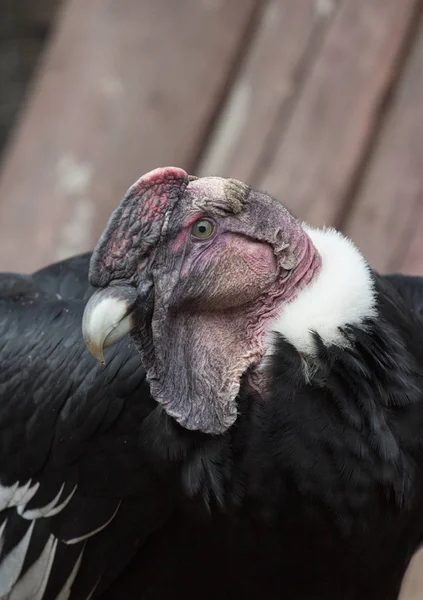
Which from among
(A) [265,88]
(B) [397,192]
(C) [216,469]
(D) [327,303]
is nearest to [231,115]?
(A) [265,88]

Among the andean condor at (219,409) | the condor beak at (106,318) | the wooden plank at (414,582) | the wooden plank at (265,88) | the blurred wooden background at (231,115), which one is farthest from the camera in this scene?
the wooden plank at (265,88)

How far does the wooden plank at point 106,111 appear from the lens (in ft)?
12.6

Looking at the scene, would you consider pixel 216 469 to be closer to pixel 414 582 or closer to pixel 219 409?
pixel 219 409

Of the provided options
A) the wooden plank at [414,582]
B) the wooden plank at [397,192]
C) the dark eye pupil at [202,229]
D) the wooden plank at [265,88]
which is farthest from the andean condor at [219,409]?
the wooden plank at [265,88]

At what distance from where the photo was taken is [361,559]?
89.0 inches

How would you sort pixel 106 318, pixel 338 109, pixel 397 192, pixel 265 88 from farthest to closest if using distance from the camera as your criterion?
1. pixel 265 88
2. pixel 338 109
3. pixel 397 192
4. pixel 106 318

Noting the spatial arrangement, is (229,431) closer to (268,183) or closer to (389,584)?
(389,584)

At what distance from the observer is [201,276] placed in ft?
6.59

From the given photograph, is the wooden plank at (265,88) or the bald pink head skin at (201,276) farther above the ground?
the wooden plank at (265,88)

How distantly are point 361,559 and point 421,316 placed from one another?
64 centimetres

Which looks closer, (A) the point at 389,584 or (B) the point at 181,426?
(B) the point at 181,426

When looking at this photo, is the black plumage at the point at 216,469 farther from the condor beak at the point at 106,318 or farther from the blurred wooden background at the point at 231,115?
the blurred wooden background at the point at 231,115

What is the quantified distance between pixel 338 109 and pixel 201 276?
1.91m

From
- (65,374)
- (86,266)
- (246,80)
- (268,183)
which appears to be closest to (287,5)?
(246,80)
